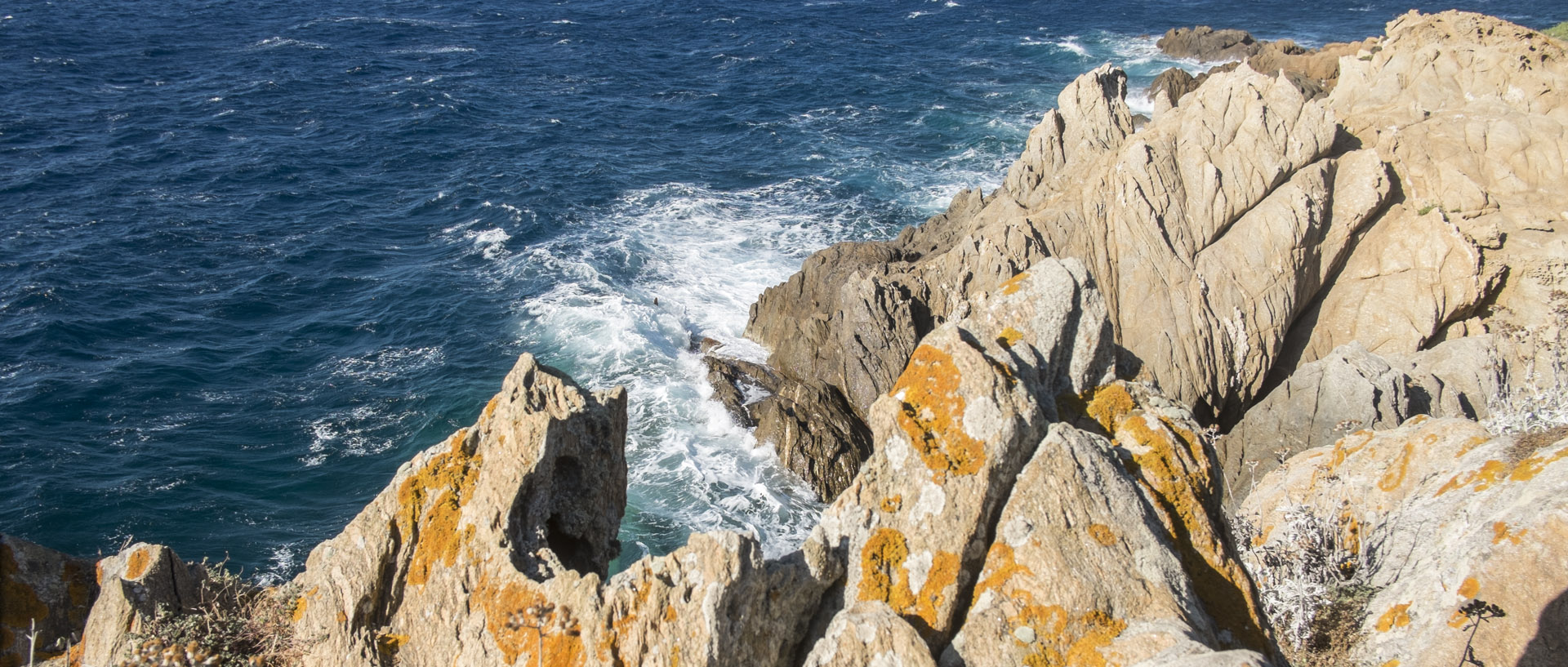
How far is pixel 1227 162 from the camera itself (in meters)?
24.6

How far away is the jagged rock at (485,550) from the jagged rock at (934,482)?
2.77 metres

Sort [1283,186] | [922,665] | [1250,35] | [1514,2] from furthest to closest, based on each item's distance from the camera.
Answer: [1514,2] → [1250,35] → [1283,186] → [922,665]

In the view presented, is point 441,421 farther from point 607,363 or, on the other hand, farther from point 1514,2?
point 1514,2

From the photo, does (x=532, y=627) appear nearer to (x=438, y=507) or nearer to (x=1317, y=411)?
(x=438, y=507)

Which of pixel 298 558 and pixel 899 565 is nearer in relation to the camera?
pixel 899 565

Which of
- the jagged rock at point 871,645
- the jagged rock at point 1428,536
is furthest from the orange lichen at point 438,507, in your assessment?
the jagged rock at point 1428,536

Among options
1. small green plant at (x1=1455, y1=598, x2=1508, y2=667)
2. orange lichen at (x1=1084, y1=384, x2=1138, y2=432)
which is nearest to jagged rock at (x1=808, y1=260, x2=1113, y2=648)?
orange lichen at (x1=1084, y1=384, x2=1138, y2=432)

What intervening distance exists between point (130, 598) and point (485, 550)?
4.38 metres

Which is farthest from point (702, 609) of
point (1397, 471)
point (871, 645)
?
point (1397, 471)

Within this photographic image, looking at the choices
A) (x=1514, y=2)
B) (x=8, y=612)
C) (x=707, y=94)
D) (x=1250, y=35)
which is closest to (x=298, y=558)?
(x=8, y=612)

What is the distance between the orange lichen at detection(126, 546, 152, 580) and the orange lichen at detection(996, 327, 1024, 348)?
34.8 feet

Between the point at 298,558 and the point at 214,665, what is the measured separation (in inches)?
725

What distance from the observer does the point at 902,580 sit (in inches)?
353

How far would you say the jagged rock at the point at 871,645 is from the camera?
312 inches
